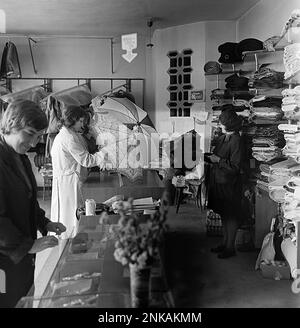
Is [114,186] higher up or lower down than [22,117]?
lower down

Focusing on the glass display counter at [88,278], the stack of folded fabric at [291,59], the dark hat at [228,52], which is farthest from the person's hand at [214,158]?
the stack of folded fabric at [291,59]

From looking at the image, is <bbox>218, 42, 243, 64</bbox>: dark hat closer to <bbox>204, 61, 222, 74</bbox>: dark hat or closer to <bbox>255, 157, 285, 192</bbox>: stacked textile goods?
<bbox>204, 61, 222, 74</bbox>: dark hat

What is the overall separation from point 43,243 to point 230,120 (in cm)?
84

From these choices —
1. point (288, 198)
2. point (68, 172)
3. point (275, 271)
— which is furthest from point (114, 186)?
point (288, 198)

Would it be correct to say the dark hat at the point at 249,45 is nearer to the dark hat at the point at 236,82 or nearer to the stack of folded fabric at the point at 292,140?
the dark hat at the point at 236,82

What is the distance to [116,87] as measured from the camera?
147 centimetres

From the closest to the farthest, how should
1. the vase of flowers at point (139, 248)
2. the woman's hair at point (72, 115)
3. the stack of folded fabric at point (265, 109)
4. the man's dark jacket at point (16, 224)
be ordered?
the vase of flowers at point (139, 248) < the man's dark jacket at point (16, 224) < the woman's hair at point (72, 115) < the stack of folded fabric at point (265, 109)

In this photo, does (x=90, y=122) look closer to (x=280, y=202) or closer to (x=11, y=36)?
(x=11, y=36)

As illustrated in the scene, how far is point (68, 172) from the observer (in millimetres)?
1499

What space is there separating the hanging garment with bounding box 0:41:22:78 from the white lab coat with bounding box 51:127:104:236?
254mm

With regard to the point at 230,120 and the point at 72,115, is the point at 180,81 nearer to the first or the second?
the point at 230,120

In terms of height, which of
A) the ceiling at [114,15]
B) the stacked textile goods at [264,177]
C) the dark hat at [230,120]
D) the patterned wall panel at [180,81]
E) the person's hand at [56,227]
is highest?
the ceiling at [114,15]

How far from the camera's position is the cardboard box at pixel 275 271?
155 cm
